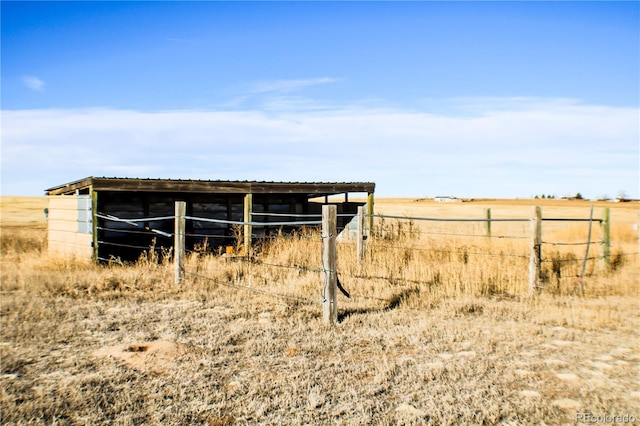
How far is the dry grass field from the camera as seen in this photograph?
3.69 meters

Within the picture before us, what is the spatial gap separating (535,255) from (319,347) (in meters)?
4.42

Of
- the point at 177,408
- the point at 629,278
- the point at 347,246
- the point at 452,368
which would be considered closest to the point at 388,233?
the point at 347,246

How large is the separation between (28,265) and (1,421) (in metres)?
8.31

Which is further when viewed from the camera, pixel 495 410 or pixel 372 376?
pixel 372 376

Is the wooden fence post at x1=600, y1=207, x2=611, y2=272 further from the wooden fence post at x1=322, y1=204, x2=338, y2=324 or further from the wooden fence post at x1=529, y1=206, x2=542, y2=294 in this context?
the wooden fence post at x1=322, y1=204, x2=338, y2=324

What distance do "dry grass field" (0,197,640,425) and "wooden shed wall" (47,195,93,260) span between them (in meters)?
1.84

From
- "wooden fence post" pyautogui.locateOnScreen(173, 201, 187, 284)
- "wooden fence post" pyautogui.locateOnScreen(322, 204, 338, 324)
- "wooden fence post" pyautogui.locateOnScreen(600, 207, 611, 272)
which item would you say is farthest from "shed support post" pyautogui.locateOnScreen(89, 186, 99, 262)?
"wooden fence post" pyautogui.locateOnScreen(600, 207, 611, 272)

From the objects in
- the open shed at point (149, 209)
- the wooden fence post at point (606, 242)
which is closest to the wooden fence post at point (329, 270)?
the open shed at point (149, 209)

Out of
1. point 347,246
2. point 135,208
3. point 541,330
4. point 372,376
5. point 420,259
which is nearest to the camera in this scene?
point 372,376

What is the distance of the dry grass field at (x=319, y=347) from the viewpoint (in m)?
3.69

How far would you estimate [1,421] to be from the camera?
3.54 meters

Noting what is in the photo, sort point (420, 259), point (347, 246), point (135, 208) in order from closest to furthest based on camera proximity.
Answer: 1. point (420, 259)
2. point (347, 246)
3. point (135, 208)

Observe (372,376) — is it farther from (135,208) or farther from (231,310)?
(135,208)

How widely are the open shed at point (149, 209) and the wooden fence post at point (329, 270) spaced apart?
4.09 meters
